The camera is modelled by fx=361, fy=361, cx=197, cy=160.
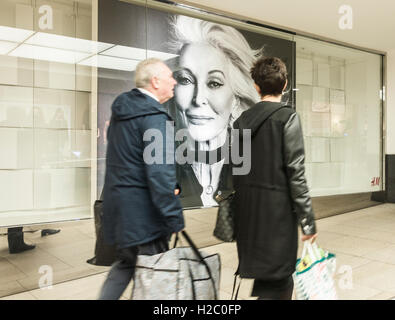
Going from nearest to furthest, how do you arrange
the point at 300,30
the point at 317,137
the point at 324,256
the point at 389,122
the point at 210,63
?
the point at 324,256
the point at 210,63
the point at 300,30
the point at 317,137
the point at 389,122

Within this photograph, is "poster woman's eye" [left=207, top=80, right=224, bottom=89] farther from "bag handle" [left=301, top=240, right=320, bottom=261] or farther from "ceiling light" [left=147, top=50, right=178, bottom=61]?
"bag handle" [left=301, top=240, right=320, bottom=261]

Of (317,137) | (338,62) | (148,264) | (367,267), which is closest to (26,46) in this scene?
(148,264)

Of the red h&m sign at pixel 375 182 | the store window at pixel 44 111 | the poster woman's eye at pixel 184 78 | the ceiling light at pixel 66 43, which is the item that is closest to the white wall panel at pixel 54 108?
the store window at pixel 44 111

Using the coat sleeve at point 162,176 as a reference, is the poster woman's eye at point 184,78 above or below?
above

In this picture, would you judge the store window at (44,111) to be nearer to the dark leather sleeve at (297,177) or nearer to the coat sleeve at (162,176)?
the coat sleeve at (162,176)

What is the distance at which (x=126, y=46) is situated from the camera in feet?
12.8

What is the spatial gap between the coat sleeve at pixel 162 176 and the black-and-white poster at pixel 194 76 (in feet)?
6.76

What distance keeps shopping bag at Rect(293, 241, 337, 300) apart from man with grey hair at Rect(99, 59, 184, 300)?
→ 671 mm

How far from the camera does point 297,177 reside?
1896 mm

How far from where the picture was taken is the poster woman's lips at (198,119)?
4.37 meters

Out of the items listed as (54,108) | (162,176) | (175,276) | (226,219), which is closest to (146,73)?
(162,176)

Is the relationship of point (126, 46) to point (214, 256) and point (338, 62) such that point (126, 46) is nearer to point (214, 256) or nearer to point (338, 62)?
point (214, 256)

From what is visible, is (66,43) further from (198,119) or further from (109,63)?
(198,119)

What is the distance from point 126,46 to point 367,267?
3357 mm
